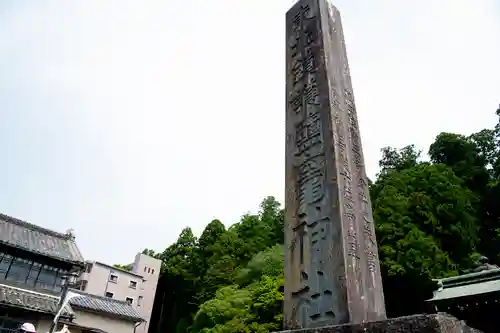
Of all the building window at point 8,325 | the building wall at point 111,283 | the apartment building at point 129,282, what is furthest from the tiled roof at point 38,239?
the building wall at point 111,283

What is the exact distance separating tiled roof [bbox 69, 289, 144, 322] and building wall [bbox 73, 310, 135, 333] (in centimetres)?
34

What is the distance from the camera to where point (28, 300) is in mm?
17359

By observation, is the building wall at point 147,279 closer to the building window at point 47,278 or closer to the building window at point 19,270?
the building window at point 47,278

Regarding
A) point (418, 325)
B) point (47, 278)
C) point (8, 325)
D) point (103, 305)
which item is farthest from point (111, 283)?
point (418, 325)

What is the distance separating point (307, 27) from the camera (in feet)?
16.5

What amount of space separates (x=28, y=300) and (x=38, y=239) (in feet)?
15.5

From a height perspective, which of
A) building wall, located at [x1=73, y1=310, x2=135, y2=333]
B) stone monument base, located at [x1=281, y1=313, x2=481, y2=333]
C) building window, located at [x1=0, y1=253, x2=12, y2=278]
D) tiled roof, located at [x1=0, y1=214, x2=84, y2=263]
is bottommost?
stone monument base, located at [x1=281, y1=313, x2=481, y2=333]

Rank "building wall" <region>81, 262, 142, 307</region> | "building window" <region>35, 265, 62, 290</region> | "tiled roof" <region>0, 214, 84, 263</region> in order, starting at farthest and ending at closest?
"building wall" <region>81, 262, 142, 307</region>
"tiled roof" <region>0, 214, 84, 263</region>
"building window" <region>35, 265, 62, 290</region>

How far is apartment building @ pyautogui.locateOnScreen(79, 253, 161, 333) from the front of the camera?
3191 centimetres

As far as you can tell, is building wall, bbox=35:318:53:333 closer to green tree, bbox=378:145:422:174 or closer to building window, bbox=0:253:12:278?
building window, bbox=0:253:12:278

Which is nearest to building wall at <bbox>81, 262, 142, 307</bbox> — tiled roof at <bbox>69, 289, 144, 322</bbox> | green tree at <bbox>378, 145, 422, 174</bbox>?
tiled roof at <bbox>69, 289, 144, 322</bbox>

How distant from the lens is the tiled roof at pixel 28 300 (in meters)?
16.4

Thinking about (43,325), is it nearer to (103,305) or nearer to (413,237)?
(103,305)

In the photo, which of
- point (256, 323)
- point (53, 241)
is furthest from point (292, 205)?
point (53, 241)
